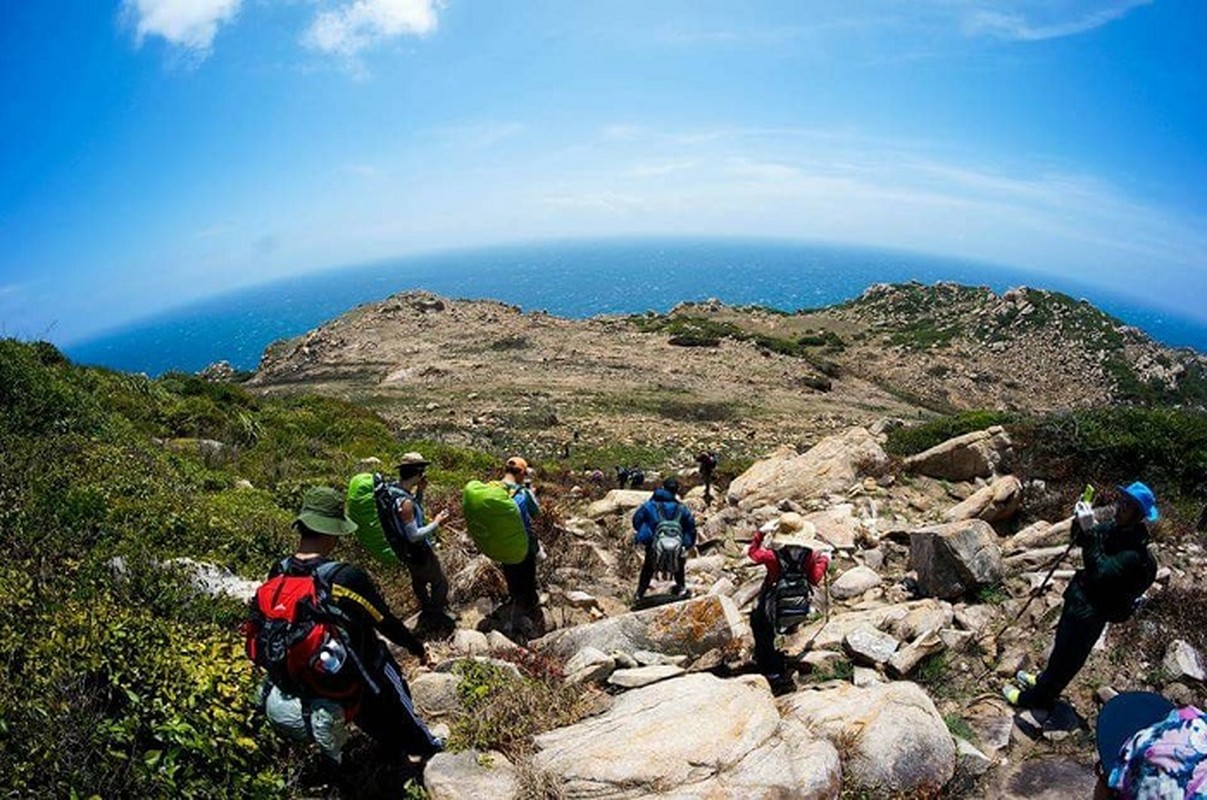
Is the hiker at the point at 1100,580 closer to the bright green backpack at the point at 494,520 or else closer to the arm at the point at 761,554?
the arm at the point at 761,554

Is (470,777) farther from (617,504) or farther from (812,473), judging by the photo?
(812,473)

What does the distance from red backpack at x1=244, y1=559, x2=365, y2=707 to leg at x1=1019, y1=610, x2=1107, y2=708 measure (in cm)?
550

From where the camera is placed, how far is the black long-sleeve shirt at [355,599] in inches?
144

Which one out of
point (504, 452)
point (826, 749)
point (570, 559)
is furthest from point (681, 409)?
point (826, 749)

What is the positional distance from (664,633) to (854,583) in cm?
346

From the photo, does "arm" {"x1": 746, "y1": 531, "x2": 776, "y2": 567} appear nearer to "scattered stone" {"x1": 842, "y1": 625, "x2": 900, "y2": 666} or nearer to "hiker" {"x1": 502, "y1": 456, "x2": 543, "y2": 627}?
"scattered stone" {"x1": 842, "y1": 625, "x2": 900, "y2": 666}

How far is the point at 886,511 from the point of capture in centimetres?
1124

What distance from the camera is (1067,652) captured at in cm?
512

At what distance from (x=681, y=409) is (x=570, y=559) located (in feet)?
71.7

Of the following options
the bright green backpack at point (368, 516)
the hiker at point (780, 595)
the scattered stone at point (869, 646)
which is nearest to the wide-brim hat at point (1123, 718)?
the hiker at point (780, 595)

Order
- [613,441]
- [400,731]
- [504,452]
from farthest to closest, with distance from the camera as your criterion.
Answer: [613,441], [504,452], [400,731]

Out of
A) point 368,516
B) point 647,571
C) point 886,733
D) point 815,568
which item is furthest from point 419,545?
point 886,733

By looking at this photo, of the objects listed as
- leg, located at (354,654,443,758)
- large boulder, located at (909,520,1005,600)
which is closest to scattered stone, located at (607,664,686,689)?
Answer: leg, located at (354,654,443,758)

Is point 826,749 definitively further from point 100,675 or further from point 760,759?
point 100,675
